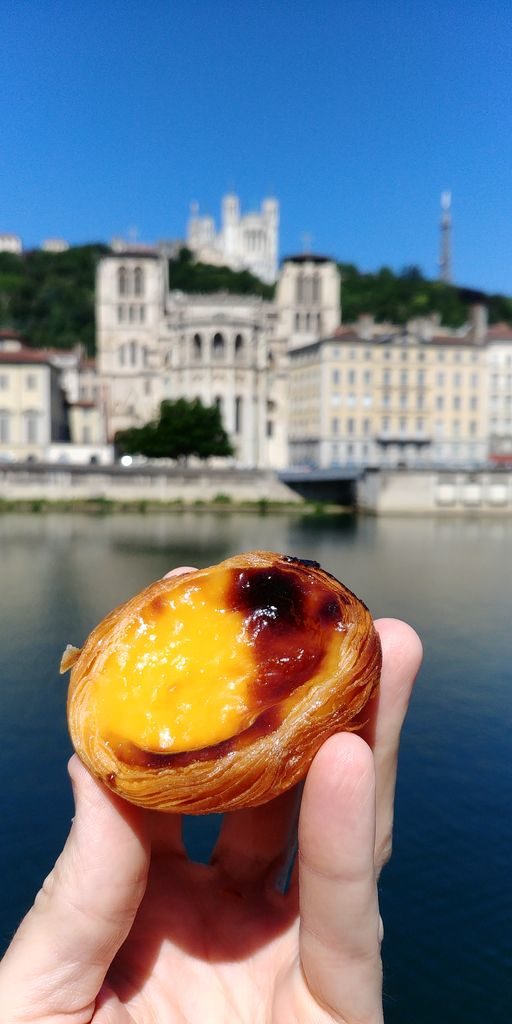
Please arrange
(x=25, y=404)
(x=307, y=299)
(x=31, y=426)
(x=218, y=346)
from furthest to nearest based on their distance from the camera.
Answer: (x=307, y=299)
(x=218, y=346)
(x=31, y=426)
(x=25, y=404)

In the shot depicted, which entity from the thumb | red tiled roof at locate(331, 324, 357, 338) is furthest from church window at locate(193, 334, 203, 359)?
the thumb

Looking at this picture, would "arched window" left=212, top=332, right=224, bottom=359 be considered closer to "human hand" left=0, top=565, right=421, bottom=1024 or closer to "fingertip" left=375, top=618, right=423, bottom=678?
"human hand" left=0, top=565, right=421, bottom=1024

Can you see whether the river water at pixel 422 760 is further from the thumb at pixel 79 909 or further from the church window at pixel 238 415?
the church window at pixel 238 415

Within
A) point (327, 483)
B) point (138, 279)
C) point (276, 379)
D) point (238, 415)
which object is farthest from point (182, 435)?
point (138, 279)

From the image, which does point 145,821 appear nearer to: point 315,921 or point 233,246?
point 315,921

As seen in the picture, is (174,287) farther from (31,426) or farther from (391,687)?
(391,687)

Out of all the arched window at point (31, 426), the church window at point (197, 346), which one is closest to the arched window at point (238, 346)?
the church window at point (197, 346)
